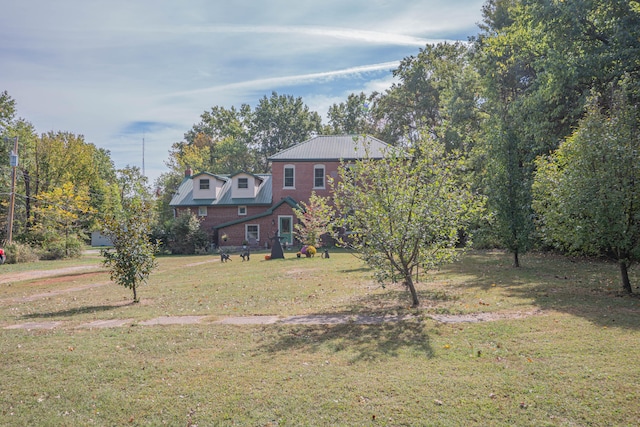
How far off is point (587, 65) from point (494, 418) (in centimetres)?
1685

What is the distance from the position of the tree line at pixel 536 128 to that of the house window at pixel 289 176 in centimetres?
1098

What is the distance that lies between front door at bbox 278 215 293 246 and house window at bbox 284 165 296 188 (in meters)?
3.02

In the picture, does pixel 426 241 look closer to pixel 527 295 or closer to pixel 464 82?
pixel 527 295

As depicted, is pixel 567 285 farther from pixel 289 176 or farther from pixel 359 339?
pixel 289 176

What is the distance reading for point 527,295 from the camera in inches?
409

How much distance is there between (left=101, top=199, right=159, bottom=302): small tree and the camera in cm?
1122

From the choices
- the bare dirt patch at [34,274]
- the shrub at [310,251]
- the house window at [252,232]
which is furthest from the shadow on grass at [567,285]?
the house window at [252,232]

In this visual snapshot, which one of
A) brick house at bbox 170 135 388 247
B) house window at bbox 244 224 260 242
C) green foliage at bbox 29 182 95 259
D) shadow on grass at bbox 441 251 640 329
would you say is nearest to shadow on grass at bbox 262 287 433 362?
shadow on grass at bbox 441 251 640 329

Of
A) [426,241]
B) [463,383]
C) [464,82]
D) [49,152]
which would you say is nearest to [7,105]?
[49,152]

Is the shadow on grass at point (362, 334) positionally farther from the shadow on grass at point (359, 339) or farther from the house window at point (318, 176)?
the house window at point (318, 176)

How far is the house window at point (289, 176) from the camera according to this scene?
35.4 metres

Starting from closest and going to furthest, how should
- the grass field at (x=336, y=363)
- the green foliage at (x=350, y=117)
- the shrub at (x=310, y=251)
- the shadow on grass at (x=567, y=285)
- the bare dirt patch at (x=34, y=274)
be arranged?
the grass field at (x=336, y=363), the shadow on grass at (x=567, y=285), the bare dirt patch at (x=34, y=274), the shrub at (x=310, y=251), the green foliage at (x=350, y=117)

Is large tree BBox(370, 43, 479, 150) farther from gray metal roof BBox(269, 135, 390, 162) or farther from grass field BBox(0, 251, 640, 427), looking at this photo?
grass field BBox(0, 251, 640, 427)

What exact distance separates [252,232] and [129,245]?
23.6 meters
